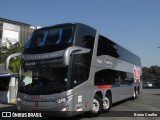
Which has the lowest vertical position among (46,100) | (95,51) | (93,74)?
(46,100)

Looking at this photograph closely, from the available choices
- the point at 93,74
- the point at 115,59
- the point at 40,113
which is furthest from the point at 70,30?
the point at 115,59

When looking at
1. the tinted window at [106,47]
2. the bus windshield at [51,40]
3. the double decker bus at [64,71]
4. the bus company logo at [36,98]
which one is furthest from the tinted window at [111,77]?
the bus company logo at [36,98]

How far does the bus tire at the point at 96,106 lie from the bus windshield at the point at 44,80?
2735 millimetres

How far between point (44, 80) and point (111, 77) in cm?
566

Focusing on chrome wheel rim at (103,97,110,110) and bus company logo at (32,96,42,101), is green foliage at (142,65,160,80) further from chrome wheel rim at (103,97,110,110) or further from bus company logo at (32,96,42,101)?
bus company logo at (32,96,42,101)

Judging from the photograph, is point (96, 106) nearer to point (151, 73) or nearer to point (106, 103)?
point (106, 103)

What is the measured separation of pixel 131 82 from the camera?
2177 cm

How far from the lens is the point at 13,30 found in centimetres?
4512

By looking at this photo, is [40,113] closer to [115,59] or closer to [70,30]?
[70,30]

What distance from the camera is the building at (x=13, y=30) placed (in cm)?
4325

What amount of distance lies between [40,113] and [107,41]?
6.06 m

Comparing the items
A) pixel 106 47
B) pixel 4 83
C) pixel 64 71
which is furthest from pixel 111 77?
pixel 4 83

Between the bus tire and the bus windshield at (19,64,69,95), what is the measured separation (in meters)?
2.74

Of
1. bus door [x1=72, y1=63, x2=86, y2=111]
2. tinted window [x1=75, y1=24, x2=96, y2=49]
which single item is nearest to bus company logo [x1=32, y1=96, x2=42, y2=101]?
bus door [x1=72, y1=63, x2=86, y2=111]
